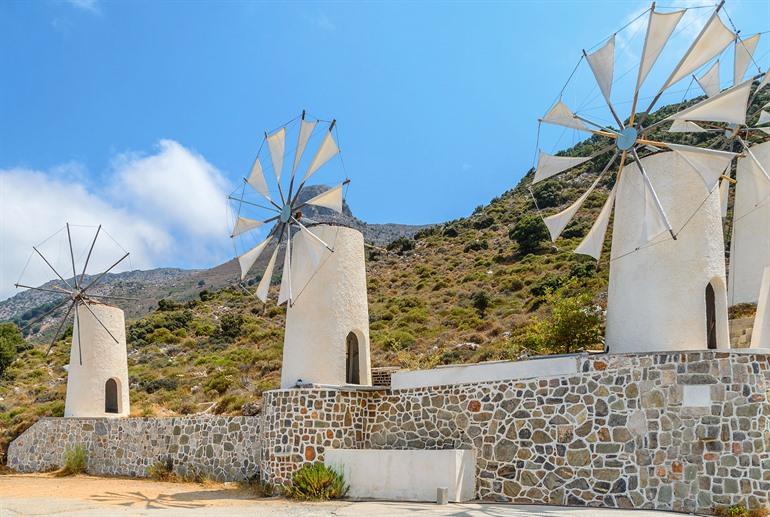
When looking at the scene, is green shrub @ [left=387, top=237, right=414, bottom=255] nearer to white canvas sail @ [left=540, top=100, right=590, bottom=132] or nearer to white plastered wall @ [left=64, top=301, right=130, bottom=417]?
white plastered wall @ [left=64, top=301, right=130, bottom=417]

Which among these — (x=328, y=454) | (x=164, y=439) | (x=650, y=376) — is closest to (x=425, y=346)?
(x=164, y=439)

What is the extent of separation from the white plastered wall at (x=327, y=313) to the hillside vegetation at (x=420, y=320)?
3.16 m

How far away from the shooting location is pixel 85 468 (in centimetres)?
2255

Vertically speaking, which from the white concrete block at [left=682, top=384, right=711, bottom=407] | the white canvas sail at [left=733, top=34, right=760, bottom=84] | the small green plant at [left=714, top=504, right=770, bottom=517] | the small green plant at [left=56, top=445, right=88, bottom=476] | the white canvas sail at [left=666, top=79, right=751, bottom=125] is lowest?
the small green plant at [left=56, top=445, right=88, bottom=476]

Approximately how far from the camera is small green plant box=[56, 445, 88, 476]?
73.5 ft

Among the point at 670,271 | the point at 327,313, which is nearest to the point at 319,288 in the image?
the point at 327,313

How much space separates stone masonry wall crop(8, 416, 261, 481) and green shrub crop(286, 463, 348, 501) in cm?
300

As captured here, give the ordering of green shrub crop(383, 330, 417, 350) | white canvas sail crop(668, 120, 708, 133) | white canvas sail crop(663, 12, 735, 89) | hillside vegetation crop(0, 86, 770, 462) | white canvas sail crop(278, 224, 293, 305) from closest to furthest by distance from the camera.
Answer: white canvas sail crop(663, 12, 735, 89)
white canvas sail crop(668, 120, 708, 133)
white canvas sail crop(278, 224, 293, 305)
hillside vegetation crop(0, 86, 770, 462)
green shrub crop(383, 330, 417, 350)

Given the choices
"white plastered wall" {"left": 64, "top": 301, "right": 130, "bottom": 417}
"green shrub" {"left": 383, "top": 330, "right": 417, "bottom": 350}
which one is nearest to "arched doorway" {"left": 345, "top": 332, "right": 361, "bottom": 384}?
"white plastered wall" {"left": 64, "top": 301, "right": 130, "bottom": 417}

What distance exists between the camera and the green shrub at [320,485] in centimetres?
1525

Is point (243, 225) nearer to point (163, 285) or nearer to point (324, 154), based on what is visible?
point (324, 154)

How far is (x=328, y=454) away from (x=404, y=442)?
183 centimetres

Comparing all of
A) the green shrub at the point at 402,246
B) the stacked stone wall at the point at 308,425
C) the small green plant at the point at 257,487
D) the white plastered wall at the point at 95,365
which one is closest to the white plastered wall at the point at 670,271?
the stacked stone wall at the point at 308,425

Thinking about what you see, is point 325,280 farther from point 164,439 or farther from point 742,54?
point 742,54
